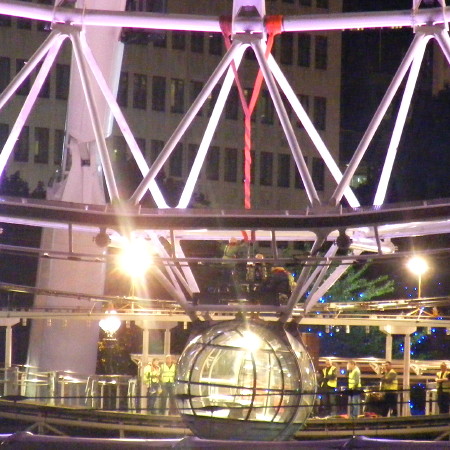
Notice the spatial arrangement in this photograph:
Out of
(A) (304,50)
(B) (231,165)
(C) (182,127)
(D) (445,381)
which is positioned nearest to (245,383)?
(C) (182,127)

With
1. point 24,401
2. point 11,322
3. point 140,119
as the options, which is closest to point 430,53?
point 140,119

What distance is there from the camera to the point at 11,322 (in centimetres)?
3388

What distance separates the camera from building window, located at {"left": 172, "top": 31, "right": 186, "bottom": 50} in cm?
7262

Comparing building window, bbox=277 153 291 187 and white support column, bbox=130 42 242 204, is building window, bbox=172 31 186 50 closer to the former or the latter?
building window, bbox=277 153 291 187

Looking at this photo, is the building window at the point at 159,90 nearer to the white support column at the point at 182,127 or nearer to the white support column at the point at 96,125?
the white support column at the point at 96,125

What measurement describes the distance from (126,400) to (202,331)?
5219 mm

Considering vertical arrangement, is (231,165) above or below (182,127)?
above

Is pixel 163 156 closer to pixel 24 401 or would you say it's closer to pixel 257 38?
pixel 257 38

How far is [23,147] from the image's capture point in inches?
2719

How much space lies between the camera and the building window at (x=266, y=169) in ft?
247

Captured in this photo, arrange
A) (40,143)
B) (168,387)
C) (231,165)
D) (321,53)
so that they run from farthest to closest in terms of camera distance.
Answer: (321,53)
(231,165)
(40,143)
(168,387)

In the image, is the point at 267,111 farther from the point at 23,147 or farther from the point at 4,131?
the point at 4,131

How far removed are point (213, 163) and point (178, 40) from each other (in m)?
7.64

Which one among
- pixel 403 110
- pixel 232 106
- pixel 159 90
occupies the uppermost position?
pixel 159 90
